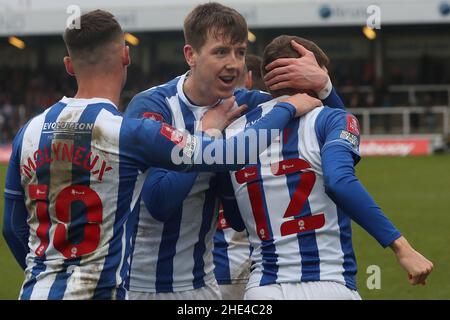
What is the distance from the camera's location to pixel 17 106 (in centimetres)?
3350

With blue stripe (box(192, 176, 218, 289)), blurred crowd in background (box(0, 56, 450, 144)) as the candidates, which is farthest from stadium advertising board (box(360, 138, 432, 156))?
blue stripe (box(192, 176, 218, 289))

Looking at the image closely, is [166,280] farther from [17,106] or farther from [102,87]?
[17,106]

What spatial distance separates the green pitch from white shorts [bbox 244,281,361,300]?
4.22 metres

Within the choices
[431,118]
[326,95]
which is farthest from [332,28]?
[326,95]

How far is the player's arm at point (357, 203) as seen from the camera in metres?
3.39

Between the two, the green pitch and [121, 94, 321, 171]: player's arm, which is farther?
the green pitch

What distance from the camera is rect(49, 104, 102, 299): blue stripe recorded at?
353cm

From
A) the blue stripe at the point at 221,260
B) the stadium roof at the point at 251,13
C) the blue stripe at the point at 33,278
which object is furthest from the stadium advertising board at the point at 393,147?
the blue stripe at the point at 33,278

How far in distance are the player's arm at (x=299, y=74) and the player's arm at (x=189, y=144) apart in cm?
18

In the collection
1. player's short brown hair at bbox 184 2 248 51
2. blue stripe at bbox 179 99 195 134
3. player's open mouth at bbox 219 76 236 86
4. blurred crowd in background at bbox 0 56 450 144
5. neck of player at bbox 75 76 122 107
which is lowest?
blue stripe at bbox 179 99 195 134

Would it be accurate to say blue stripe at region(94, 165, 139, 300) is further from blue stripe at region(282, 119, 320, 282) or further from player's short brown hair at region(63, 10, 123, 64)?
blue stripe at region(282, 119, 320, 282)

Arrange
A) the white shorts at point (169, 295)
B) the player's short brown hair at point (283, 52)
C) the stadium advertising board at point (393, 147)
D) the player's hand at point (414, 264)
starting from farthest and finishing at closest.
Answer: the stadium advertising board at point (393, 147), the white shorts at point (169, 295), the player's short brown hair at point (283, 52), the player's hand at point (414, 264)

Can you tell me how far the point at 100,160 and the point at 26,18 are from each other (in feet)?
101

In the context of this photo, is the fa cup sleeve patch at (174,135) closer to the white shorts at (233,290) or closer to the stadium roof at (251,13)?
the white shorts at (233,290)
